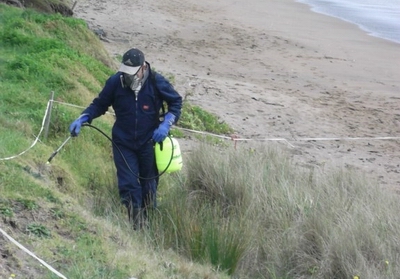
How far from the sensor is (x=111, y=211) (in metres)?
7.17

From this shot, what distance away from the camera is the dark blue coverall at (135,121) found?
696cm

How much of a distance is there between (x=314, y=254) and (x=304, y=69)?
1161 centimetres

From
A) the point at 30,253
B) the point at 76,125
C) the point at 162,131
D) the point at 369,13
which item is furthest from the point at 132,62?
the point at 369,13

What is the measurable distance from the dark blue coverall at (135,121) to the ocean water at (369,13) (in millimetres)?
17684

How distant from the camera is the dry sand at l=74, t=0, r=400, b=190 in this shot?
42.1ft

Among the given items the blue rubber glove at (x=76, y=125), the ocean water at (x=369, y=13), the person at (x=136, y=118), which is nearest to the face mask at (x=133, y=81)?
the person at (x=136, y=118)

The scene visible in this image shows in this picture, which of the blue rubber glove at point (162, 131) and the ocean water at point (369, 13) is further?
the ocean water at point (369, 13)

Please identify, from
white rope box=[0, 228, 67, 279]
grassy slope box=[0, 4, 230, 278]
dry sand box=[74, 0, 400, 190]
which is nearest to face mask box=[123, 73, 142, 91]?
grassy slope box=[0, 4, 230, 278]

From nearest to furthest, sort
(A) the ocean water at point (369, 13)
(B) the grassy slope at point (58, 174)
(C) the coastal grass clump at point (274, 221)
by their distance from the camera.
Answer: (B) the grassy slope at point (58, 174), (C) the coastal grass clump at point (274, 221), (A) the ocean water at point (369, 13)

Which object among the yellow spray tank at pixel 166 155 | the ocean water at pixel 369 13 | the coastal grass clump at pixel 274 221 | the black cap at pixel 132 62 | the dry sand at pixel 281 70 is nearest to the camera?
the black cap at pixel 132 62

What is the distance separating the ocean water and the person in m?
17.7

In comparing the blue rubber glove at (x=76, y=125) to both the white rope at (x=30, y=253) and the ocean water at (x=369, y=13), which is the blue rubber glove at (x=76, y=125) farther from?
the ocean water at (x=369, y=13)

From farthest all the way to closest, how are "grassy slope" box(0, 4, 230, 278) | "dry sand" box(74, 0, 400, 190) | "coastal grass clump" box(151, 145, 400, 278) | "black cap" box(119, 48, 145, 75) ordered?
"dry sand" box(74, 0, 400, 190) → "coastal grass clump" box(151, 145, 400, 278) → "black cap" box(119, 48, 145, 75) → "grassy slope" box(0, 4, 230, 278)

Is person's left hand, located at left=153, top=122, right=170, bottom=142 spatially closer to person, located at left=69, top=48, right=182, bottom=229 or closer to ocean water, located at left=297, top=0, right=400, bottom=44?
person, located at left=69, top=48, right=182, bottom=229
